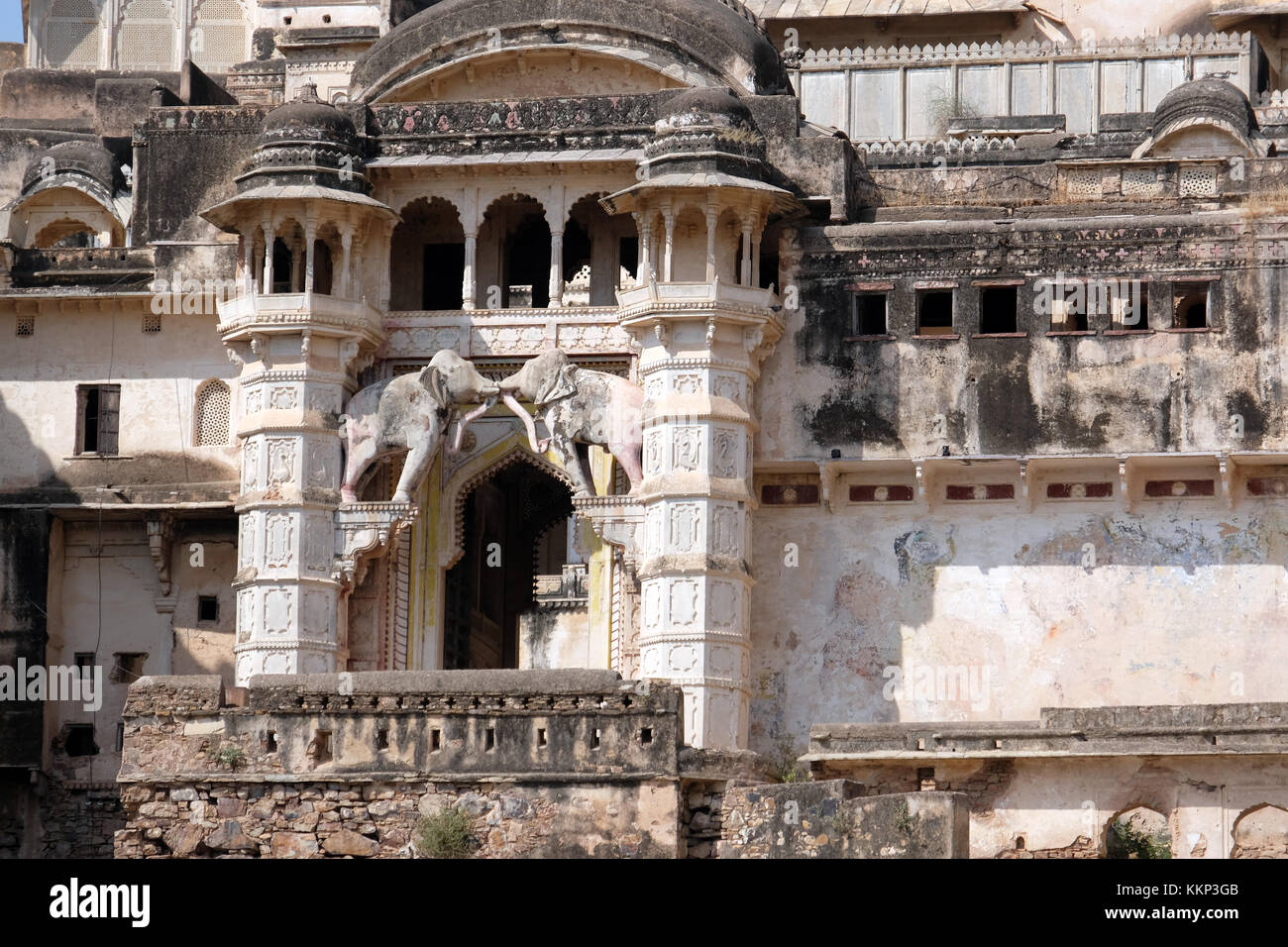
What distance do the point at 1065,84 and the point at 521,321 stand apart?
9.83 metres

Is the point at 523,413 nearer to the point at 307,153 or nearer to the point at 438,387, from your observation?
the point at 438,387

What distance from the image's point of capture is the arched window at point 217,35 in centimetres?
5231

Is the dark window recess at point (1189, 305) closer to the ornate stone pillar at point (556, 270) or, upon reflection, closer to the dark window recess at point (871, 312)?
the dark window recess at point (871, 312)

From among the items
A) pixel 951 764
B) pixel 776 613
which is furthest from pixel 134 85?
pixel 951 764

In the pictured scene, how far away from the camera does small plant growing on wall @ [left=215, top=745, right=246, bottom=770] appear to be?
99.0ft

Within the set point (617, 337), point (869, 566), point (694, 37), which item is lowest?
point (869, 566)

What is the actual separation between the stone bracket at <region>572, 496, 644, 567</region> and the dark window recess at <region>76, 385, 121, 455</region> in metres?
6.00

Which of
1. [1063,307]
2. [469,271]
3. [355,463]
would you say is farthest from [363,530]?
[1063,307]

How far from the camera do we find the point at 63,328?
128 feet

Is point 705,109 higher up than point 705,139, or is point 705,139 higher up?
point 705,109

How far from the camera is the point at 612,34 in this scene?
3853 centimetres

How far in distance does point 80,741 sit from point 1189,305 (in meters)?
13.4

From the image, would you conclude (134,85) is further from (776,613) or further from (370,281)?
(776,613)

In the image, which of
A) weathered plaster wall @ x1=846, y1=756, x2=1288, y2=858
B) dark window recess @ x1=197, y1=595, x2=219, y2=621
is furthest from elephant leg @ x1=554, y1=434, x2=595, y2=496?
weathered plaster wall @ x1=846, y1=756, x2=1288, y2=858
